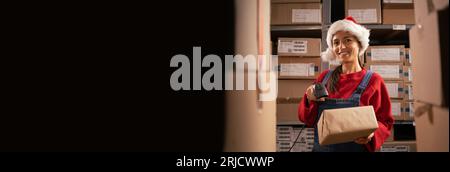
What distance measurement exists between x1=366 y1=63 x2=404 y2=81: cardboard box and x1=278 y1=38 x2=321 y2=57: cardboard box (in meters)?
0.36

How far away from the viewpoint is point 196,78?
17.7 inches

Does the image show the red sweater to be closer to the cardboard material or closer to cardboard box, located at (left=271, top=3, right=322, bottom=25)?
the cardboard material

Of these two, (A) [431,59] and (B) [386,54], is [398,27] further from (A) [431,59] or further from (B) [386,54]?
(A) [431,59]

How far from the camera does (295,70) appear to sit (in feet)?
6.54

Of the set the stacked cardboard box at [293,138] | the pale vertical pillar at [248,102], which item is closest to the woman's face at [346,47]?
the stacked cardboard box at [293,138]

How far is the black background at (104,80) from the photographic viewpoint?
41 centimetres

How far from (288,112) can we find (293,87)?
0.55 ft

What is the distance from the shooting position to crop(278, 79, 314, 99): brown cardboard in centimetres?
A: 199

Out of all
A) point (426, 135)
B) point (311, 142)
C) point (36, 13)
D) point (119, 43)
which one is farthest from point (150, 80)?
point (311, 142)

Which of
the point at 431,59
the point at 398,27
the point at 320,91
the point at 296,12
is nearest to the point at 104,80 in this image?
the point at 431,59

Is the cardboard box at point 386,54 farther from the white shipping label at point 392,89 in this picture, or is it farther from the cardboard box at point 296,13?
the cardboard box at point 296,13

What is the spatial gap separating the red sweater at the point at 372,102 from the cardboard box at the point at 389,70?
0.62 m

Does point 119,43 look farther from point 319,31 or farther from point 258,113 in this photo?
point 319,31

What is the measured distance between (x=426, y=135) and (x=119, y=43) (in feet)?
2.12
